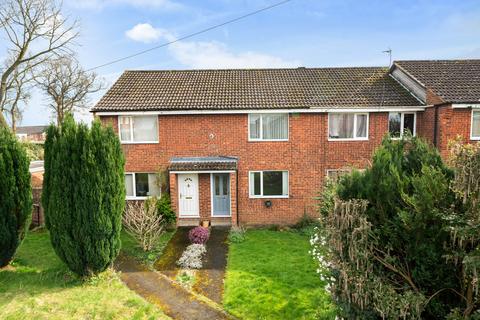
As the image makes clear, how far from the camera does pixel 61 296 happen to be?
7.55 m

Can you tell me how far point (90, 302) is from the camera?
7.19m

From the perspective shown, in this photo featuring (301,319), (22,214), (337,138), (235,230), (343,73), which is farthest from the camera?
(343,73)

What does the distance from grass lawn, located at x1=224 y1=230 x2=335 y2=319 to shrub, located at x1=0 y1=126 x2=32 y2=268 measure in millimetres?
6684

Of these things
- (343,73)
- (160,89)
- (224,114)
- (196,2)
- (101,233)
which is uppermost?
(196,2)

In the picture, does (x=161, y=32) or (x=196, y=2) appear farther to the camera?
(x=161, y=32)

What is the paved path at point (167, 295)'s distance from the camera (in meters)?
6.92

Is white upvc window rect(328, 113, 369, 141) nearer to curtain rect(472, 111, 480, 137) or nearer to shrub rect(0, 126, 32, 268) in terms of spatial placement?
curtain rect(472, 111, 480, 137)

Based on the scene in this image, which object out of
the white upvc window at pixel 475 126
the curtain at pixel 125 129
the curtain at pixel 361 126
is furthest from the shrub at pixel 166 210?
the white upvc window at pixel 475 126

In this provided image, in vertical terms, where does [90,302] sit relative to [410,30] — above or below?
below

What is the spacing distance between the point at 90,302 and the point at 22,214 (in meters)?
4.15

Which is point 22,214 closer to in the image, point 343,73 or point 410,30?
point 410,30

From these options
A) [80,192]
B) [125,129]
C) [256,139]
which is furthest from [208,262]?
[125,129]

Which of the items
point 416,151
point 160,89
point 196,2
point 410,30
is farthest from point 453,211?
point 160,89

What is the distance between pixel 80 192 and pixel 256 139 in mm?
8221
